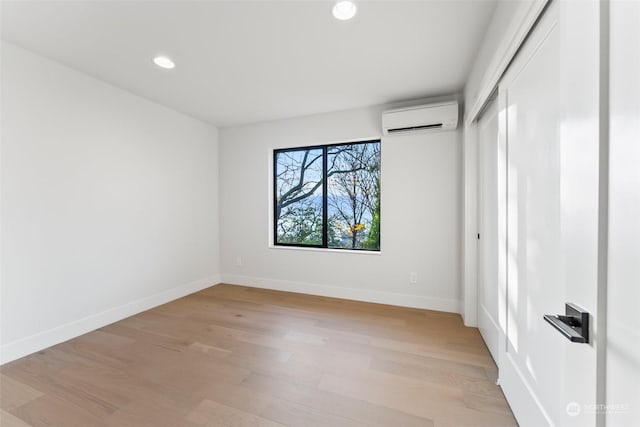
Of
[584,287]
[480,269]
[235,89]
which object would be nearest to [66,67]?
[235,89]

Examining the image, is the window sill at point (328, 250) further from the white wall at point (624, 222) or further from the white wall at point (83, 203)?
the white wall at point (624, 222)

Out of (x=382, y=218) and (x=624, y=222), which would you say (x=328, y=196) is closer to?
(x=382, y=218)

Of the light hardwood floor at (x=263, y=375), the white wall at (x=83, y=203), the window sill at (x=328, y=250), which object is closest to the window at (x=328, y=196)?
the window sill at (x=328, y=250)

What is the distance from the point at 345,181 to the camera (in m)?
3.51

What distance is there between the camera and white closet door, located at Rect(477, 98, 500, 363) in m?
1.93

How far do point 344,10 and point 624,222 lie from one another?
181 centimetres

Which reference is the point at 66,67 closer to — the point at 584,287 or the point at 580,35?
the point at 580,35

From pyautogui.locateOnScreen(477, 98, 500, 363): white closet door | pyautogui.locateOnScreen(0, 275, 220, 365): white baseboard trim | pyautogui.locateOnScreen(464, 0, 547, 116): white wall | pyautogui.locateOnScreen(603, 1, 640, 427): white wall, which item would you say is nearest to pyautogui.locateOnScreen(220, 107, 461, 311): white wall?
pyautogui.locateOnScreen(477, 98, 500, 363): white closet door

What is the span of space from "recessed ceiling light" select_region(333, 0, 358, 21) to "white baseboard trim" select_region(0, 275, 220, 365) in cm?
337

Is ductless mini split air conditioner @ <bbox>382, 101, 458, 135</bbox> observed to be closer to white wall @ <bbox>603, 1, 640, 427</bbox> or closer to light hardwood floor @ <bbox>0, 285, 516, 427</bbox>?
light hardwood floor @ <bbox>0, 285, 516, 427</bbox>

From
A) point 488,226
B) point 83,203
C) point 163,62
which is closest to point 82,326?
point 83,203

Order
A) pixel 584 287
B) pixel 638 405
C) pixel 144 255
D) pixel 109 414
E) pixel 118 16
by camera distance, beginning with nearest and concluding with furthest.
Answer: pixel 638 405, pixel 584 287, pixel 109 414, pixel 118 16, pixel 144 255

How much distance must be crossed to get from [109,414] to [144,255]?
1.86 m

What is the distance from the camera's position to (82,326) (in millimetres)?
2402
